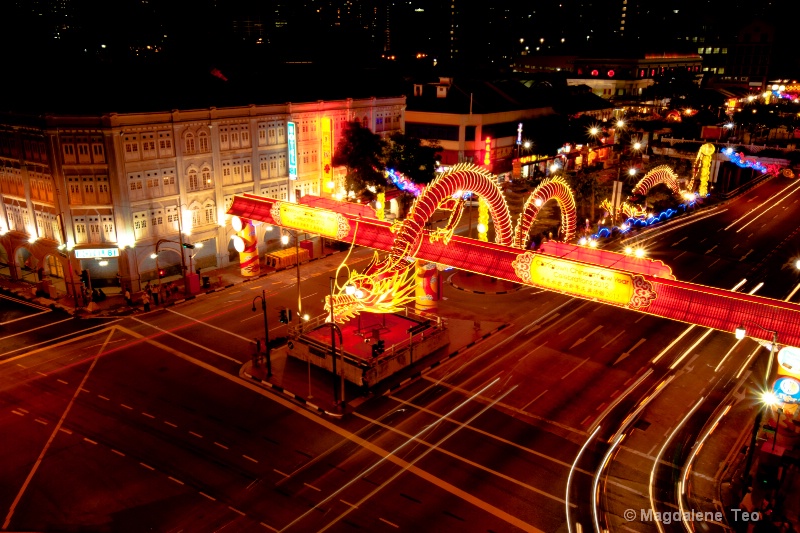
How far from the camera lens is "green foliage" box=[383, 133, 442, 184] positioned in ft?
219

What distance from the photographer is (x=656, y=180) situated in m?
73.9

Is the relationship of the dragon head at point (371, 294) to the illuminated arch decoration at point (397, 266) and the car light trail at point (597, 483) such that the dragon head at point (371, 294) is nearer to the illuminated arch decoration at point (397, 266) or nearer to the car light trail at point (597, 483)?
the illuminated arch decoration at point (397, 266)

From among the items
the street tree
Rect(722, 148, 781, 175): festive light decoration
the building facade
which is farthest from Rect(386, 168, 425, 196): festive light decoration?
Rect(722, 148, 781, 175): festive light decoration

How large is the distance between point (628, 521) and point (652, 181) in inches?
2205

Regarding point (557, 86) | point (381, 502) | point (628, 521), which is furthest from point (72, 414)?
point (557, 86)

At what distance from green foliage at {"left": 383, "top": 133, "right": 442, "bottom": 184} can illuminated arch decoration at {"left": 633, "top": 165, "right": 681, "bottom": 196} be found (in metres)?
25.0

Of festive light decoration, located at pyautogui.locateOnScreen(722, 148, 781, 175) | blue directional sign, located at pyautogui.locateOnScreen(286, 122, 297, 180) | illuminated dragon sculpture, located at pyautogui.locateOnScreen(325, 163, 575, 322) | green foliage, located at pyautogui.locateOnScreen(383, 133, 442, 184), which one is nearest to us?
illuminated dragon sculpture, located at pyautogui.locateOnScreen(325, 163, 575, 322)

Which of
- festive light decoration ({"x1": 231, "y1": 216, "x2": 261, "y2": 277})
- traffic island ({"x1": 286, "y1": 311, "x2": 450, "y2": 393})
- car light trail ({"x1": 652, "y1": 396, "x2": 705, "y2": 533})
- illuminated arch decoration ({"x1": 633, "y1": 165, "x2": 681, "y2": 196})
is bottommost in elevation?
car light trail ({"x1": 652, "y1": 396, "x2": 705, "y2": 533})

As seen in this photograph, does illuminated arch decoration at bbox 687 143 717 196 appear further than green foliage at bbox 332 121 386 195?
Yes

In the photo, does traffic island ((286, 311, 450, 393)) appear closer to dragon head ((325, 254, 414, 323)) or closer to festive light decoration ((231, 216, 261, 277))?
A: dragon head ((325, 254, 414, 323))

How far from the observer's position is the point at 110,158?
48812 millimetres

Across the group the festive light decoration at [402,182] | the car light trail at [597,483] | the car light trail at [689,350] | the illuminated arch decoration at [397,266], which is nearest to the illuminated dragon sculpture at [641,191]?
the festive light decoration at [402,182]

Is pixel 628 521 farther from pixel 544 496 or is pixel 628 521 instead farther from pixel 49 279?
pixel 49 279

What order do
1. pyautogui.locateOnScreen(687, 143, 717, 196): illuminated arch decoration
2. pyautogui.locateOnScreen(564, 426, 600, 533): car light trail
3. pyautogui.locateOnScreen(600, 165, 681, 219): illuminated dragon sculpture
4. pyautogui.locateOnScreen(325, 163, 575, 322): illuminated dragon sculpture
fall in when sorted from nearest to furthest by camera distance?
1. pyautogui.locateOnScreen(564, 426, 600, 533): car light trail
2. pyautogui.locateOnScreen(325, 163, 575, 322): illuminated dragon sculpture
3. pyautogui.locateOnScreen(600, 165, 681, 219): illuminated dragon sculpture
4. pyautogui.locateOnScreen(687, 143, 717, 196): illuminated arch decoration
